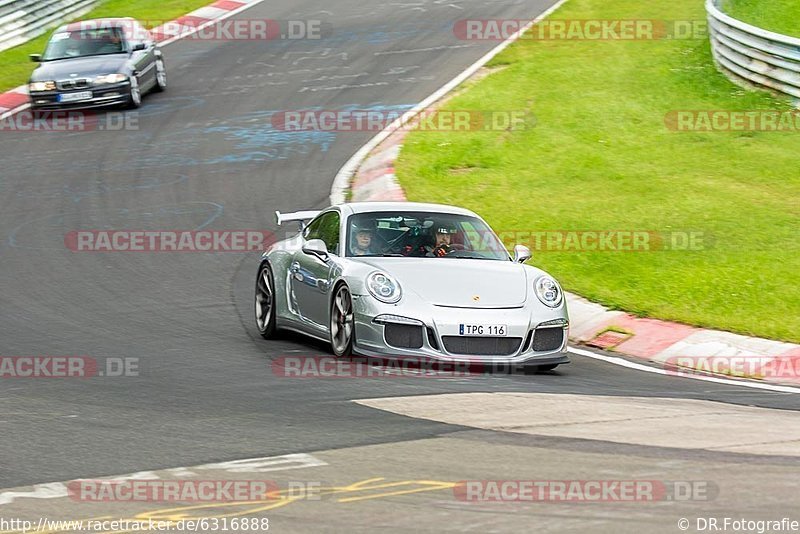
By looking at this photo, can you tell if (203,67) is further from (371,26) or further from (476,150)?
(476,150)

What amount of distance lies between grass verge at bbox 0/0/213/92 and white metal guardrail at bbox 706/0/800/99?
13.0m

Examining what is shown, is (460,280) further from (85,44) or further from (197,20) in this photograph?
(197,20)

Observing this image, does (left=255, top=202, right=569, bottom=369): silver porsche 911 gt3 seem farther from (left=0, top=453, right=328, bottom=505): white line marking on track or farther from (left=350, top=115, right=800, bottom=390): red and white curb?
(left=0, top=453, right=328, bottom=505): white line marking on track

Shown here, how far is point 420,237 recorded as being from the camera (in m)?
11.6

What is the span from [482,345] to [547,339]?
0.57 meters

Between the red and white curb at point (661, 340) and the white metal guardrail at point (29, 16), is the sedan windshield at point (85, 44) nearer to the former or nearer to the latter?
the white metal guardrail at point (29, 16)

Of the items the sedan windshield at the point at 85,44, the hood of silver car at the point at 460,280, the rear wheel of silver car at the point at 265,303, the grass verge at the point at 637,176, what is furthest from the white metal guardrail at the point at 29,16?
the hood of silver car at the point at 460,280

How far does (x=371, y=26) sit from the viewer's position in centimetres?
3020

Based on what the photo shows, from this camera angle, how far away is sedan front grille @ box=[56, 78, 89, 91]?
23.4m

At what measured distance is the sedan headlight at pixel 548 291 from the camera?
35.5ft

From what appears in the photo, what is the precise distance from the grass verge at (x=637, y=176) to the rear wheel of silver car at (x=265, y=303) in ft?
10.1

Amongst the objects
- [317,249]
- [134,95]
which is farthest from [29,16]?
[317,249]

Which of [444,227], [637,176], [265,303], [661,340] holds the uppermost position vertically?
[444,227]

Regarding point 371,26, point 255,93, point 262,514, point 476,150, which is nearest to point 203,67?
point 255,93
